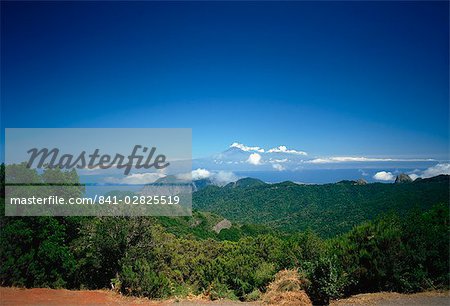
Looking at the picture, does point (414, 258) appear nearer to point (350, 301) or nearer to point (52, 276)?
point (350, 301)

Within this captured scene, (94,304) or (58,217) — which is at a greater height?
(58,217)

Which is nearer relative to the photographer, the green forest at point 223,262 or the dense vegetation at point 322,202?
the green forest at point 223,262

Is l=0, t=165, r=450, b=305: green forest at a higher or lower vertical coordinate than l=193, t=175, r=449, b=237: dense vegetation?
higher

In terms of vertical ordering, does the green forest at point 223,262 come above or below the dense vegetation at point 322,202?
above

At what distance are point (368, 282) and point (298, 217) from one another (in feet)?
333

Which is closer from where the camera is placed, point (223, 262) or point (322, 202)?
point (223, 262)

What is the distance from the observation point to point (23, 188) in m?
17.7

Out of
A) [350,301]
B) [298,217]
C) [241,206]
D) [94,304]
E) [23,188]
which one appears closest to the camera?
[350,301]

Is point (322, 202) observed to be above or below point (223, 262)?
below

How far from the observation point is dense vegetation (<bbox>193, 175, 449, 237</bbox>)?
76312 mm

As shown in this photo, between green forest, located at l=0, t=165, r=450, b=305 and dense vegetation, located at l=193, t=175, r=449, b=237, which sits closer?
green forest, located at l=0, t=165, r=450, b=305

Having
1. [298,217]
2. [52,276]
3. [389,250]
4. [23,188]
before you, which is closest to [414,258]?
[389,250]

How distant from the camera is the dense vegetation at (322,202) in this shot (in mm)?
76312

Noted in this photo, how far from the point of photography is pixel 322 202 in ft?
413
